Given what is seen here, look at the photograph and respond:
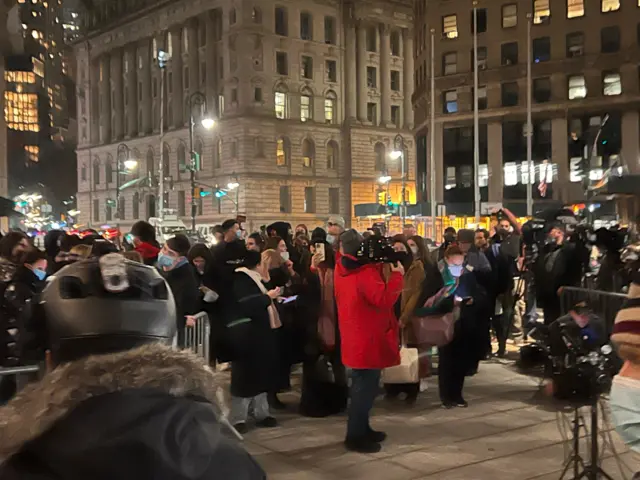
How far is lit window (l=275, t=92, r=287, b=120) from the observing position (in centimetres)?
7247

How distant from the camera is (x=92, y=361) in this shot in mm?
1540

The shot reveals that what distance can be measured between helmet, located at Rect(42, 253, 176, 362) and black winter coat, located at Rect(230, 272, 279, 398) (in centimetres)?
423

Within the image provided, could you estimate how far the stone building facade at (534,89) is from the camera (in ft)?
169

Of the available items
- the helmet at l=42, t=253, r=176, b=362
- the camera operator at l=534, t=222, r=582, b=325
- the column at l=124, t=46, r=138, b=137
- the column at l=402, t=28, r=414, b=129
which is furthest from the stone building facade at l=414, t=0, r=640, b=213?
the helmet at l=42, t=253, r=176, b=362

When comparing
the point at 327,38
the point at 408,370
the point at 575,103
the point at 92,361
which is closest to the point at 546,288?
the point at 408,370

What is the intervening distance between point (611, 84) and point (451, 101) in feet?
38.5

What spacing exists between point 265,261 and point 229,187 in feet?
202

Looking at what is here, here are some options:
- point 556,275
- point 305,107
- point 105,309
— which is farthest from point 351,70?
point 105,309

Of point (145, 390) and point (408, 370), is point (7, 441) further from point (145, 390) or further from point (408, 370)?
point (408, 370)

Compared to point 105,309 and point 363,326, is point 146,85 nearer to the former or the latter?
point 363,326

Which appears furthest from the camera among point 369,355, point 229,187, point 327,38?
point 327,38

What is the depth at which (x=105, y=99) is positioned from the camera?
9175cm

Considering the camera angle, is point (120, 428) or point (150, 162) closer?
point (120, 428)

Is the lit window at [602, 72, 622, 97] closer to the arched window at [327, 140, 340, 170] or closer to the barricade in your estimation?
the arched window at [327, 140, 340, 170]
